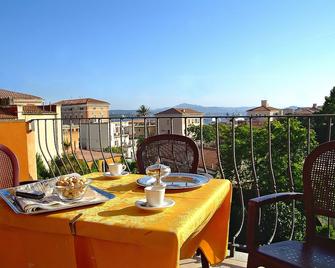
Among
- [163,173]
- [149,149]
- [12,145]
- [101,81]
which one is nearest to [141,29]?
[12,145]

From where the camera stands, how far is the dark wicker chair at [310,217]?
165 cm

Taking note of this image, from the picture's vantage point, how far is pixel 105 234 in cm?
115

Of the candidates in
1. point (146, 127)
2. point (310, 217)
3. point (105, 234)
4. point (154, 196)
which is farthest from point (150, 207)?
point (146, 127)

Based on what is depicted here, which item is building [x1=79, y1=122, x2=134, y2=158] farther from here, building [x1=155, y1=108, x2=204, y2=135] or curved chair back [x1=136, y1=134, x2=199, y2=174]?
curved chair back [x1=136, y1=134, x2=199, y2=174]

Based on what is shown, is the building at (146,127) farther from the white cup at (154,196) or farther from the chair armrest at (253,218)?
the white cup at (154,196)

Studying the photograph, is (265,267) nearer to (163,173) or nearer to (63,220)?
(163,173)

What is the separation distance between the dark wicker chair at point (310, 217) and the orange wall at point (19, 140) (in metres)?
3.56

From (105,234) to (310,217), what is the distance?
1347mm

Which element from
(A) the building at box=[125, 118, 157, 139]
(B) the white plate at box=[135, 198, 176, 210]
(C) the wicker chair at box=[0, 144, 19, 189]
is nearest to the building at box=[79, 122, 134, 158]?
(A) the building at box=[125, 118, 157, 139]

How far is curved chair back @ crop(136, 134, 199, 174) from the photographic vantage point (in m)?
2.47

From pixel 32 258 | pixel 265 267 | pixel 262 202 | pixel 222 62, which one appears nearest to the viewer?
pixel 32 258

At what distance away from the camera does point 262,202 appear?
1782 millimetres

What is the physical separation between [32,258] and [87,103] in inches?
2048

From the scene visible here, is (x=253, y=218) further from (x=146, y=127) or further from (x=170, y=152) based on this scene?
(x=146, y=127)
